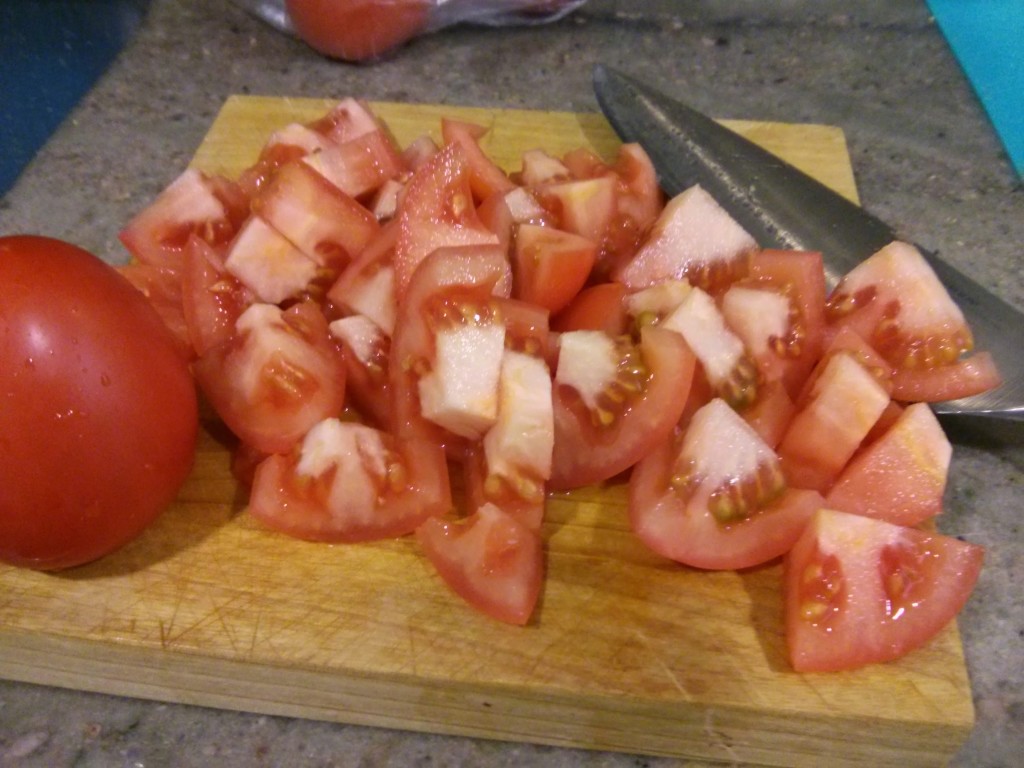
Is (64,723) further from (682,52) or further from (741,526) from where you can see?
(682,52)

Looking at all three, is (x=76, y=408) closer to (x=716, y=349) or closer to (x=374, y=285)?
(x=374, y=285)

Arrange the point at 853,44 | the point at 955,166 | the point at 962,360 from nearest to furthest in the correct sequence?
1. the point at 962,360
2. the point at 955,166
3. the point at 853,44

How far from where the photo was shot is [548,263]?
1.11 m

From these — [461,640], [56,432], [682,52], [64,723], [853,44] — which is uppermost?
[853,44]

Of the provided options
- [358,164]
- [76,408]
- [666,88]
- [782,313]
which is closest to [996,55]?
[666,88]

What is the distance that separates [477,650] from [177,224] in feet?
2.50

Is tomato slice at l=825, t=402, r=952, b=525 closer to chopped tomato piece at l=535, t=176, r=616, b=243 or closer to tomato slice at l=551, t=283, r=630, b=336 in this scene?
tomato slice at l=551, t=283, r=630, b=336

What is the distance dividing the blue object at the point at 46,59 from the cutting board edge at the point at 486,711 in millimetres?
1180

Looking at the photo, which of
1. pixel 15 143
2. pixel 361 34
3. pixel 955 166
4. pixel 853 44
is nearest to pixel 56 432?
pixel 15 143

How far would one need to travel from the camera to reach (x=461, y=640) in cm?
93

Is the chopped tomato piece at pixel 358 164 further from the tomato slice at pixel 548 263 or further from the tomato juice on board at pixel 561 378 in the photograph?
the tomato slice at pixel 548 263

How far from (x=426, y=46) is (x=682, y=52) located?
2.01ft

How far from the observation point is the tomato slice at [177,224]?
127 cm

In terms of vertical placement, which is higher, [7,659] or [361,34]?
[361,34]
